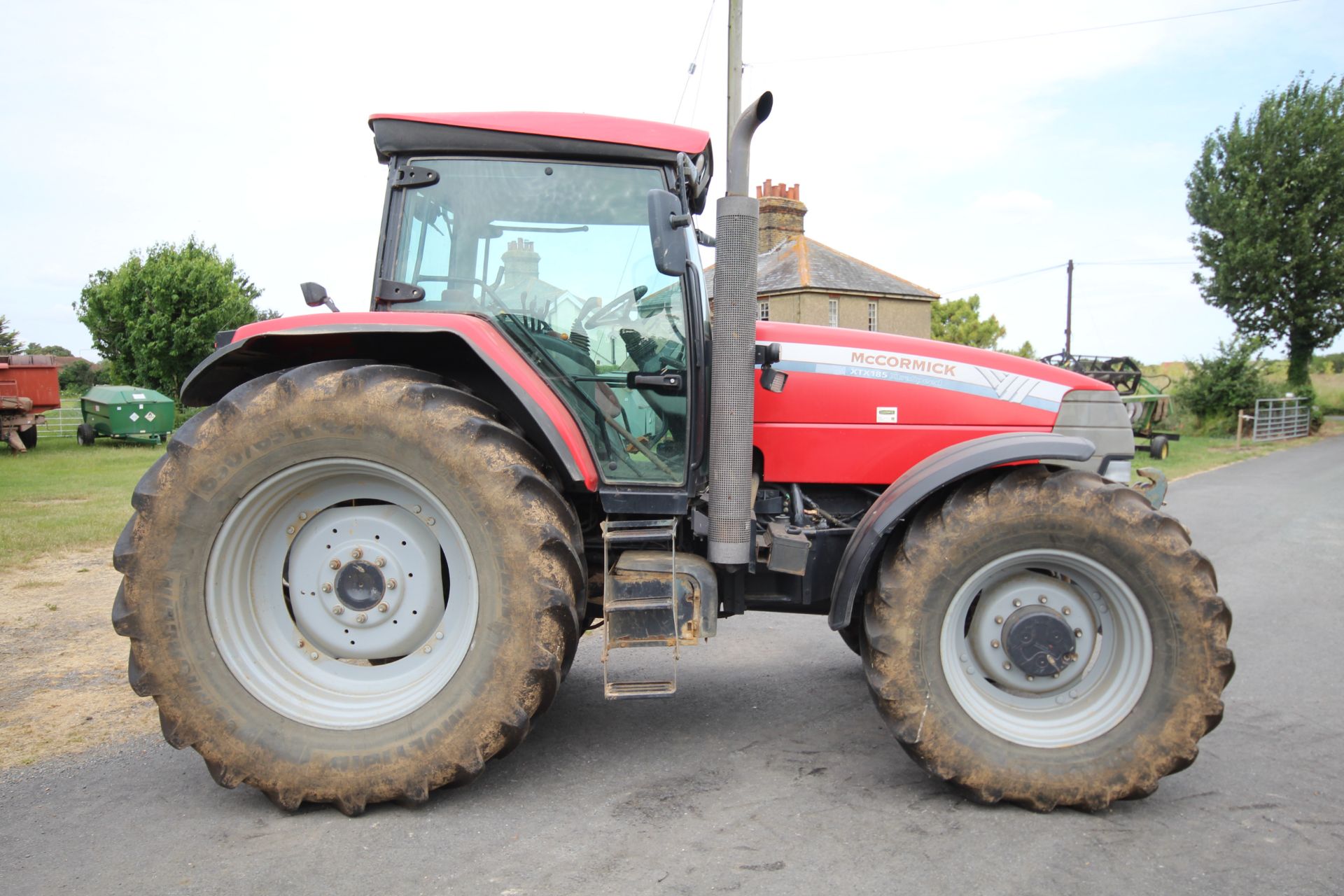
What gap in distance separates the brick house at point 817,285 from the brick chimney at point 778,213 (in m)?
0.02

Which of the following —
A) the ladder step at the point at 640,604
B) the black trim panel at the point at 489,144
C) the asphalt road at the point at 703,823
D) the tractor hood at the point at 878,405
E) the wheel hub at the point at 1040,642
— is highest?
the black trim panel at the point at 489,144

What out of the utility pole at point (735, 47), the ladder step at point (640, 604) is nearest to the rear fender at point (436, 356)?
the ladder step at point (640, 604)

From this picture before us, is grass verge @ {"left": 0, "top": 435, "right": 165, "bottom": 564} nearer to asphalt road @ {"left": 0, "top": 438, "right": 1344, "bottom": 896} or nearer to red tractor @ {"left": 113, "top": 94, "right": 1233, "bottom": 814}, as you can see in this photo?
red tractor @ {"left": 113, "top": 94, "right": 1233, "bottom": 814}

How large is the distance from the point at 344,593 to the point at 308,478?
469 mm

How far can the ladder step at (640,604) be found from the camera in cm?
336

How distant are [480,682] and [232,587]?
1.04 metres

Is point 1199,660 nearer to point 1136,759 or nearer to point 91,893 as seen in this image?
point 1136,759

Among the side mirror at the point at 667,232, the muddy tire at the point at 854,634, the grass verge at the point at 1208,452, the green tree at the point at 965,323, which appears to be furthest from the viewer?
the green tree at the point at 965,323

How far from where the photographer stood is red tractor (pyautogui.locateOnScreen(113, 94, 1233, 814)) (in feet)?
10.4

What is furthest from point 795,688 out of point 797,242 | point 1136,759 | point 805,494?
point 797,242

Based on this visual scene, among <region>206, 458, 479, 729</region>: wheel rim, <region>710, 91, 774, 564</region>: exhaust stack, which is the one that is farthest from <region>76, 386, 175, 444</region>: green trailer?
<region>710, 91, 774, 564</region>: exhaust stack

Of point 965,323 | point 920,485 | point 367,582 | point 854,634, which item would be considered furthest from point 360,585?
point 965,323

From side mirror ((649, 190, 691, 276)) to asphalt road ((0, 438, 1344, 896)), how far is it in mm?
1970

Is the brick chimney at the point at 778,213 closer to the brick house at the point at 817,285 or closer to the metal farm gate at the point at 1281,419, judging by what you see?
the brick house at the point at 817,285
